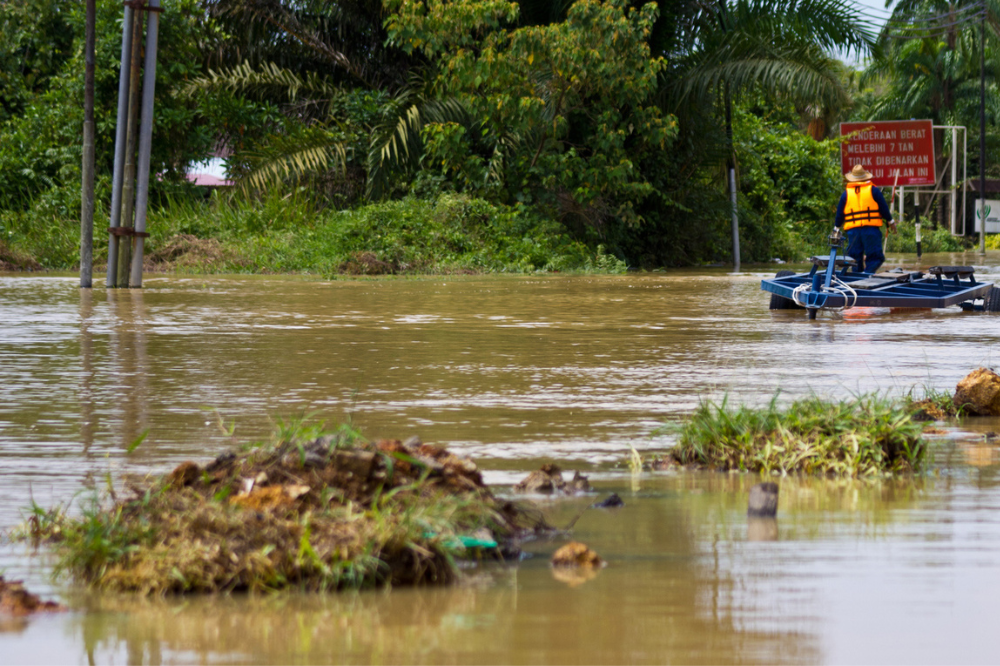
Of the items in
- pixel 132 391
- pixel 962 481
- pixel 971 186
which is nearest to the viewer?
pixel 962 481

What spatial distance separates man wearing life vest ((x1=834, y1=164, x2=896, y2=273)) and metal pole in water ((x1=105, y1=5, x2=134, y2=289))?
354 inches

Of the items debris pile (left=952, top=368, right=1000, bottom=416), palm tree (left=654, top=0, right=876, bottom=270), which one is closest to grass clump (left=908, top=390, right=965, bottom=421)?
debris pile (left=952, top=368, right=1000, bottom=416)

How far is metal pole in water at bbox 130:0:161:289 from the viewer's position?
53.5ft

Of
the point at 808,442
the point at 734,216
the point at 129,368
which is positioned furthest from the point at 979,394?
the point at 734,216

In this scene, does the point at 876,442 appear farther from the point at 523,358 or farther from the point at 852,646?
the point at 523,358

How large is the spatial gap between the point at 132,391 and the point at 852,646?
508cm

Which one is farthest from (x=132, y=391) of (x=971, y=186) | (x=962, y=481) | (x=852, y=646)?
(x=971, y=186)

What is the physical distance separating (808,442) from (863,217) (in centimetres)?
1080

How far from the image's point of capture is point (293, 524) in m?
3.40

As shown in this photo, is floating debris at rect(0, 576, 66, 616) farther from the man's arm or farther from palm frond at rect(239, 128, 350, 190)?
palm frond at rect(239, 128, 350, 190)

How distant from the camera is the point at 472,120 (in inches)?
1002

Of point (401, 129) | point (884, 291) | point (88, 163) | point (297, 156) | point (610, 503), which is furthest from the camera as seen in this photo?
point (297, 156)

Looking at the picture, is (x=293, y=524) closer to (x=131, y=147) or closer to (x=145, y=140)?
(x=145, y=140)

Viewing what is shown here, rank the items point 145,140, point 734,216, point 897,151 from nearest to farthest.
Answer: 1. point 145,140
2. point 734,216
3. point 897,151
